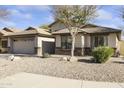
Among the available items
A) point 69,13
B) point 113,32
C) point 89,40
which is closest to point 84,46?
point 89,40

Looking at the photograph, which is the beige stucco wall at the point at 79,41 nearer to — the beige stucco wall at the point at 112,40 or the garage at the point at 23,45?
the beige stucco wall at the point at 112,40

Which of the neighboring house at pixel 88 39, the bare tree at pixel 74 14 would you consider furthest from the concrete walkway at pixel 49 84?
the neighboring house at pixel 88 39

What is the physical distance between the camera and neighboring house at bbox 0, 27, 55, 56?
2844cm

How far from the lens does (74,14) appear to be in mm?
21172

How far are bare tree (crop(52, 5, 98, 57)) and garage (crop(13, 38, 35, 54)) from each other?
9.03 metres

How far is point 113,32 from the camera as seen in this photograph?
77.0 feet

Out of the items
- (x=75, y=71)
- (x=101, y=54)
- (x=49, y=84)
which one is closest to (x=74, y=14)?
(x=101, y=54)

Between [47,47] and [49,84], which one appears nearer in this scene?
[49,84]

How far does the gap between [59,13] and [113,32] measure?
21.5 ft

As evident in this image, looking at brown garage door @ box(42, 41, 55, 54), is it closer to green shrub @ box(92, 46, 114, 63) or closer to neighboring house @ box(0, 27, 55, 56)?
neighboring house @ box(0, 27, 55, 56)

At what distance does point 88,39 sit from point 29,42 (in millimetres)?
8907

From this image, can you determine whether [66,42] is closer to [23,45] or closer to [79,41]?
[79,41]

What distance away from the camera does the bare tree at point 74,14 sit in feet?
68.6
